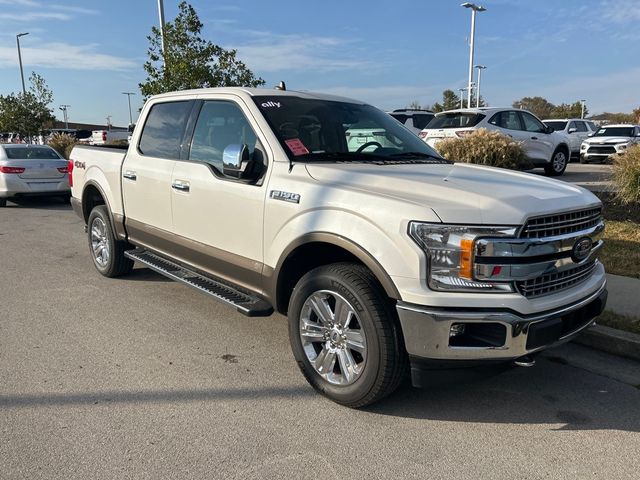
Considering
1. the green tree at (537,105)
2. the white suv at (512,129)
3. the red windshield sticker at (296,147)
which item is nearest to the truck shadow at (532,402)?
the red windshield sticker at (296,147)

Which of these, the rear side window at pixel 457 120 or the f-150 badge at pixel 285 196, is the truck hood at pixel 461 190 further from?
the rear side window at pixel 457 120

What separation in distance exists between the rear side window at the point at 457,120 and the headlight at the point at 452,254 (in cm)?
1063

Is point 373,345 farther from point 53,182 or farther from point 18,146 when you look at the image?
point 18,146

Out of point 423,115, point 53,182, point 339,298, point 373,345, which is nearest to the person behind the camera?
point 373,345

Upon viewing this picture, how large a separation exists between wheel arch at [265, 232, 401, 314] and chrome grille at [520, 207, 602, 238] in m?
0.79

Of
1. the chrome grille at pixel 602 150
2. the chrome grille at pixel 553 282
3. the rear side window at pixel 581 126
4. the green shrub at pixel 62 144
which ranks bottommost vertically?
the chrome grille at pixel 553 282

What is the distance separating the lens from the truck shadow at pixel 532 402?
3297 mm

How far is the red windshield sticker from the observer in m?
3.93

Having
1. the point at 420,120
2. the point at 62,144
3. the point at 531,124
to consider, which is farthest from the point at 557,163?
the point at 62,144

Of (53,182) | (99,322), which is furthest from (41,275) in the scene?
(53,182)

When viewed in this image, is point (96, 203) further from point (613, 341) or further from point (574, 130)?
point (574, 130)

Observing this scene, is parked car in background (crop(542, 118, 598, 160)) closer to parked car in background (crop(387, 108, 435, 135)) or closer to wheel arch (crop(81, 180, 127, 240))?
parked car in background (crop(387, 108, 435, 135))

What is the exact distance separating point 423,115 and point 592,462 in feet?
56.1

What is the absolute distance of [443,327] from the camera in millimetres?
2863
